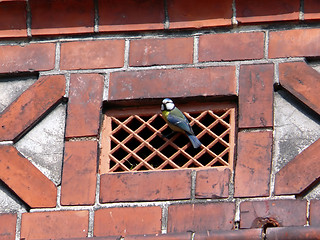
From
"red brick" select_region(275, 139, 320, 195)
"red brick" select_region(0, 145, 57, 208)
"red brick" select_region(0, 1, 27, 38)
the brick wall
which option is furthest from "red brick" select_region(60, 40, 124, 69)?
"red brick" select_region(275, 139, 320, 195)

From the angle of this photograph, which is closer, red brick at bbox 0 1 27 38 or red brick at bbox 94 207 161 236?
red brick at bbox 94 207 161 236

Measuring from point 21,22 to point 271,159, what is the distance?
1373 mm

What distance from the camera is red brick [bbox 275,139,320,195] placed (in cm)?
476

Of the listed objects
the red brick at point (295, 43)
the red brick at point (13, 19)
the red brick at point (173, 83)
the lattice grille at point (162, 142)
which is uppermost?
the red brick at point (13, 19)

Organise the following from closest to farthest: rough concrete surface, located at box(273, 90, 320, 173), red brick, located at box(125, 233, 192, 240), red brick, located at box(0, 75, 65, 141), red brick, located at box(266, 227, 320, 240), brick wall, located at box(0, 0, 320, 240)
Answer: red brick, located at box(266, 227, 320, 240)
red brick, located at box(125, 233, 192, 240)
brick wall, located at box(0, 0, 320, 240)
rough concrete surface, located at box(273, 90, 320, 173)
red brick, located at box(0, 75, 65, 141)

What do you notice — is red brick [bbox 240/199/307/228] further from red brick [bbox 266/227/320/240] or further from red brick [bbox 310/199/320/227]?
red brick [bbox 266/227/320/240]

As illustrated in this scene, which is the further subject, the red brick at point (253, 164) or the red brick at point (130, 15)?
the red brick at point (130, 15)

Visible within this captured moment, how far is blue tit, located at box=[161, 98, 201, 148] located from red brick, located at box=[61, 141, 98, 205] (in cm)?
34

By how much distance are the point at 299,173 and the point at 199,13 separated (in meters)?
0.94

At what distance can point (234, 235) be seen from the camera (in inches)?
178

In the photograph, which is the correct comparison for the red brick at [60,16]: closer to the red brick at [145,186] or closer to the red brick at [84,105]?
the red brick at [84,105]

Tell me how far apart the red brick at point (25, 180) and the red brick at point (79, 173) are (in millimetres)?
66

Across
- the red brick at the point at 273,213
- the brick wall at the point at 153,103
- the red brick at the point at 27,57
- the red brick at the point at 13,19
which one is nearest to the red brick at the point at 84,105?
→ the brick wall at the point at 153,103

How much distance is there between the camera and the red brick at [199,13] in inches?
205
